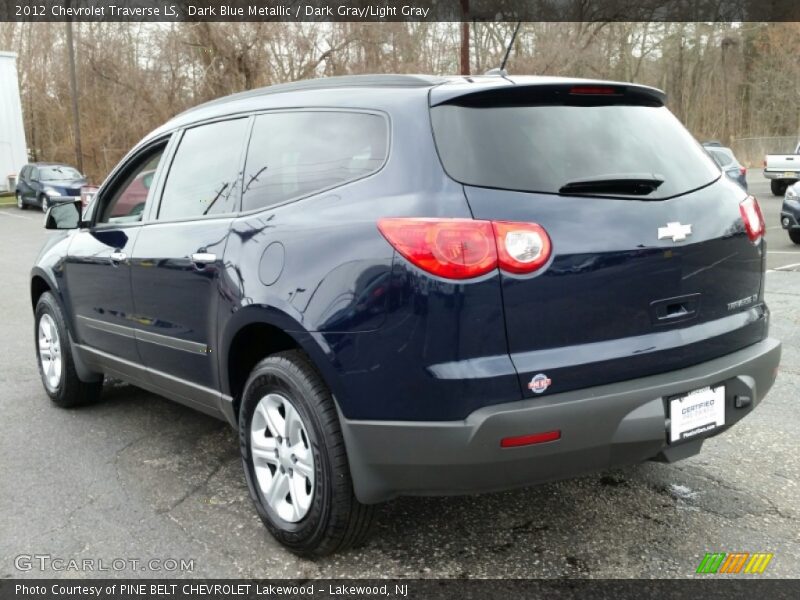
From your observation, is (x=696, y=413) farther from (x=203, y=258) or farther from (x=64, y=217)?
(x=64, y=217)

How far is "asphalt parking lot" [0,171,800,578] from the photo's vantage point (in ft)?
9.61

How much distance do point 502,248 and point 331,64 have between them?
27919 mm

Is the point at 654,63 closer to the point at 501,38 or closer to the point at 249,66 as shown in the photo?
the point at 501,38

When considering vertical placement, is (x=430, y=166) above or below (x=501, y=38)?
below

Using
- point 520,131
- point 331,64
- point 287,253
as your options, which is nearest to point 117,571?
point 287,253

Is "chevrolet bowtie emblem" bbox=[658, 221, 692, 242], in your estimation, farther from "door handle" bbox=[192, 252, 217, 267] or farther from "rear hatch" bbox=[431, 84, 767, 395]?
"door handle" bbox=[192, 252, 217, 267]

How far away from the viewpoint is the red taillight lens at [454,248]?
2.42m

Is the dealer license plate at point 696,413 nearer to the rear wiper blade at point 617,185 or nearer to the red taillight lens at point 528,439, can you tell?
the red taillight lens at point 528,439

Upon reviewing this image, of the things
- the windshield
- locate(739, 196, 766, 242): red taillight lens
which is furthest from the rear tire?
locate(739, 196, 766, 242): red taillight lens

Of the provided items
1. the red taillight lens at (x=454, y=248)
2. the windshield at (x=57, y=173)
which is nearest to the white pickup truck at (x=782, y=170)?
the windshield at (x=57, y=173)

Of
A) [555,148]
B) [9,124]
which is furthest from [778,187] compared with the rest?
[9,124]

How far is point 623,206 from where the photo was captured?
2.65 meters

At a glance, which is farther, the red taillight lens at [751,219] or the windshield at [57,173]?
the windshield at [57,173]

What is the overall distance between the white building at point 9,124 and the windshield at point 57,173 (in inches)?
254
